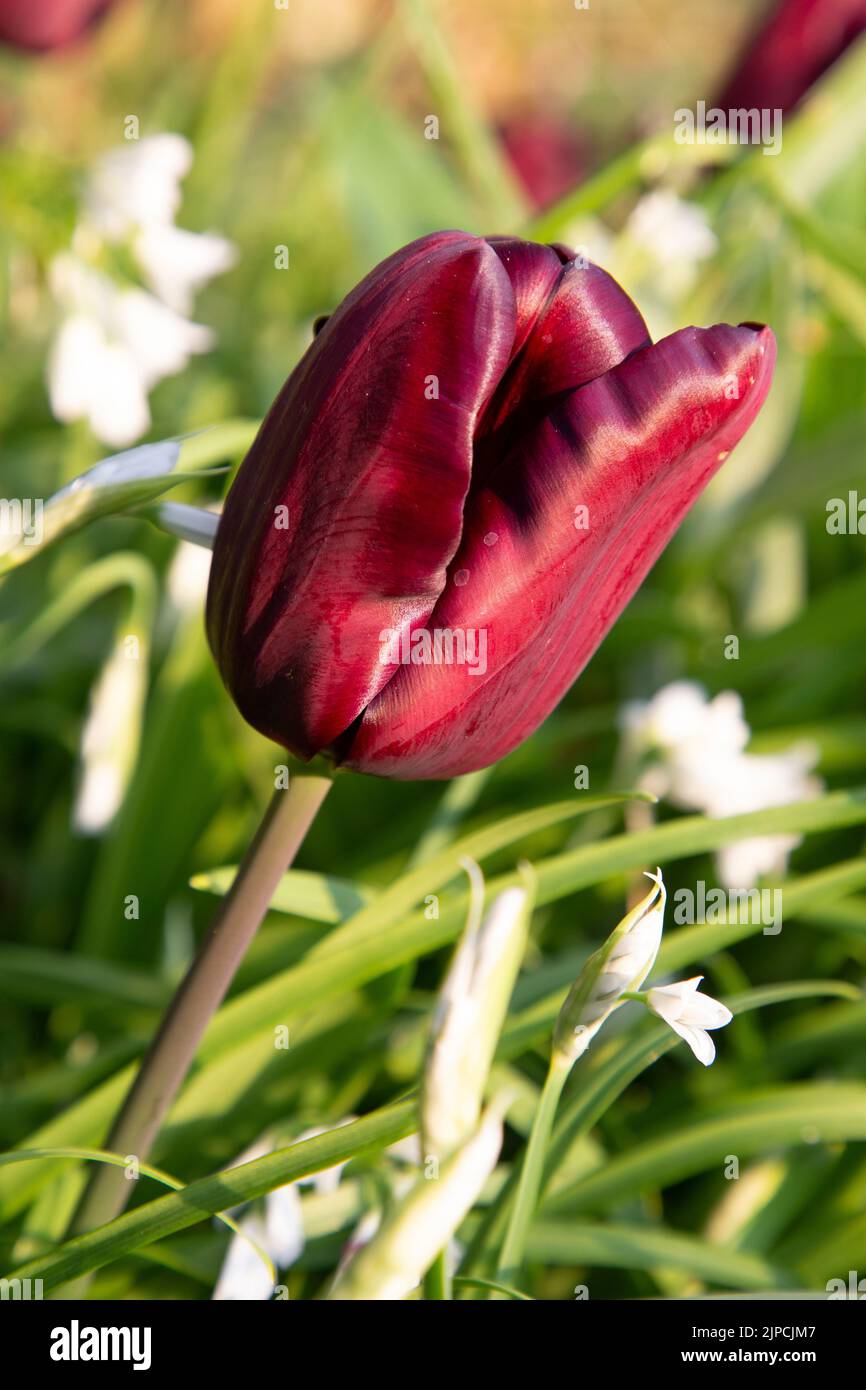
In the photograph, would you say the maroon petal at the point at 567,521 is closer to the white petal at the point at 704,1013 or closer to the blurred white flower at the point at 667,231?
the white petal at the point at 704,1013

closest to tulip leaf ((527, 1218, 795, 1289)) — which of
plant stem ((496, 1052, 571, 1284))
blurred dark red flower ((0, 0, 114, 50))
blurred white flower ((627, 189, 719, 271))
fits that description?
plant stem ((496, 1052, 571, 1284))

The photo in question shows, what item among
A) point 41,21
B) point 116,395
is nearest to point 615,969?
point 116,395

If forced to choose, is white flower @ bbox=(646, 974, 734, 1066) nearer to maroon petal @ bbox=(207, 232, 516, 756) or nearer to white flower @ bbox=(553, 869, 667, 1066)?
white flower @ bbox=(553, 869, 667, 1066)

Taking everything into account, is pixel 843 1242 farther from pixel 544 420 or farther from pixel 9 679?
pixel 9 679


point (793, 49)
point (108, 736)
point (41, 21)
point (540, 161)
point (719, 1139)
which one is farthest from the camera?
point (540, 161)

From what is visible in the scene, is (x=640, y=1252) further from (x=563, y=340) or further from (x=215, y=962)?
(x=563, y=340)

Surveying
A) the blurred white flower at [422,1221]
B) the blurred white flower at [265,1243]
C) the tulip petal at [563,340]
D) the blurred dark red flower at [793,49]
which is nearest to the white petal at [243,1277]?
the blurred white flower at [265,1243]
